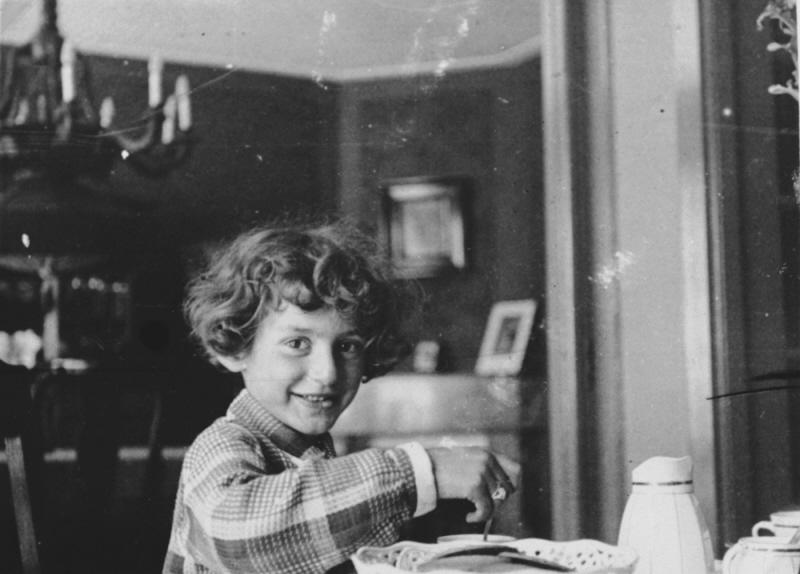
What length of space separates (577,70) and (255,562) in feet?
2.47

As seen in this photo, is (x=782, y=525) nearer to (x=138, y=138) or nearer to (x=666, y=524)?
(x=666, y=524)

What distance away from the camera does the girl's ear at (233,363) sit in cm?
128

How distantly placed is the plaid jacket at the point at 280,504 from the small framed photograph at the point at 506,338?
0.60 feet

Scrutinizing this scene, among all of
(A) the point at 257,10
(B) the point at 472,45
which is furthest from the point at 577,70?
(A) the point at 257,10

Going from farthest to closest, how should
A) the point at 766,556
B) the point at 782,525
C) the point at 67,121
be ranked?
the point at 67,121, the point at 782,525, the point at 766,556

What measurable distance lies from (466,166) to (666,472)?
0.46m

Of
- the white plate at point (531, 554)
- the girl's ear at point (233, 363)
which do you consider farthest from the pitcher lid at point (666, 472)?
the girl's ear at point (233, 363)

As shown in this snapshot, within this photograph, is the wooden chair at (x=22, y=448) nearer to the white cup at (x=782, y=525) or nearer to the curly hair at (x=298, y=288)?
the curly hair at (x=298, y=288)

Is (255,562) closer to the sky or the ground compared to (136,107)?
closer to the ground

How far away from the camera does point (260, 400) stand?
1269 millimetres

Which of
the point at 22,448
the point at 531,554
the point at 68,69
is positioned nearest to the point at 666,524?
the point at 531,554

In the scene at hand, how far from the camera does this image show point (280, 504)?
1.14 metres

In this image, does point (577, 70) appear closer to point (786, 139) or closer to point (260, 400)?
point (786, 139)

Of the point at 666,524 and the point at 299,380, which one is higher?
the point at 299,380
